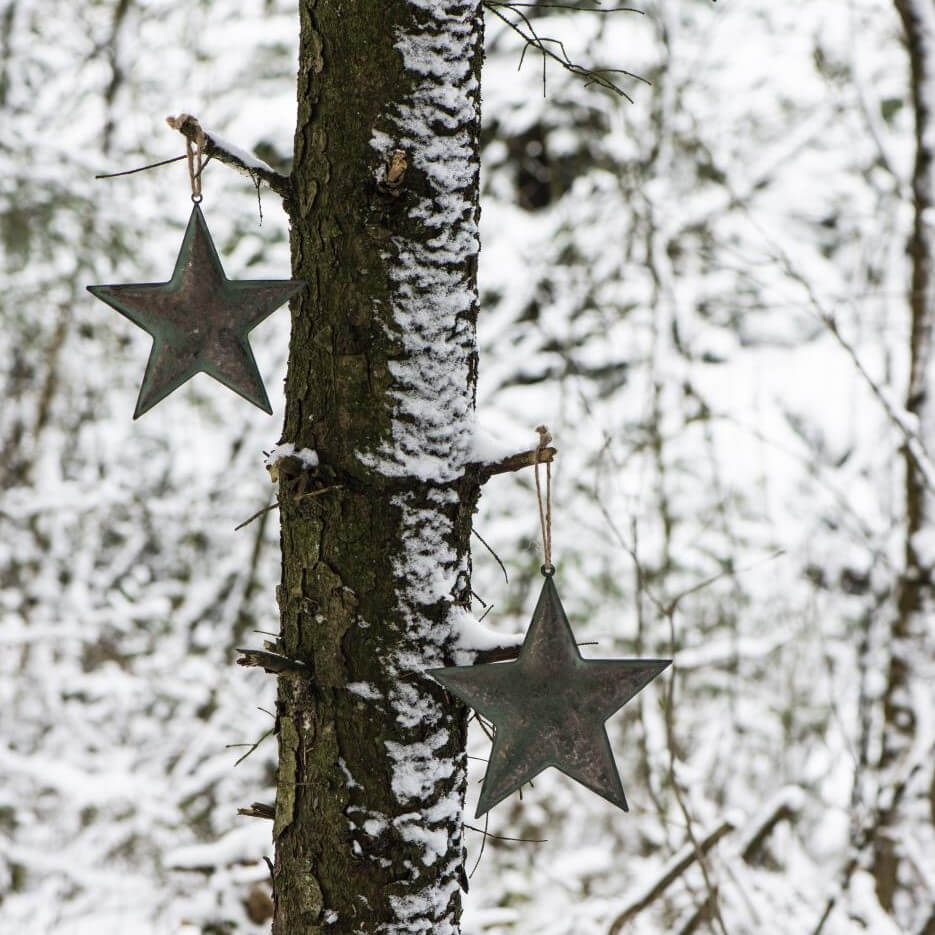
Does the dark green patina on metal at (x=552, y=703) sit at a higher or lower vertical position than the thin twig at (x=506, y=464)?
lower

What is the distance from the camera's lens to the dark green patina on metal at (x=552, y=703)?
122 centimetres

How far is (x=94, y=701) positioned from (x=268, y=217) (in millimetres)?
3188

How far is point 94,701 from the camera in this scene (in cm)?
577

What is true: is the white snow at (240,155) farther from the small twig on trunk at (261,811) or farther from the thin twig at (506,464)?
the small twig on trunk at (261,811)

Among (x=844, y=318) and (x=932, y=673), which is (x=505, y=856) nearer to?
(x=932, y=673)

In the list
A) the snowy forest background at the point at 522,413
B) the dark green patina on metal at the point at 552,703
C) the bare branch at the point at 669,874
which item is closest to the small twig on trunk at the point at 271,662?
the dark green patina on metal at the point at 552,703

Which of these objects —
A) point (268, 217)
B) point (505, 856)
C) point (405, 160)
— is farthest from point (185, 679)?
point (405, 160)

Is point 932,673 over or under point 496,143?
under

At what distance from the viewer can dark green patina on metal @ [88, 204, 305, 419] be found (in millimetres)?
1319

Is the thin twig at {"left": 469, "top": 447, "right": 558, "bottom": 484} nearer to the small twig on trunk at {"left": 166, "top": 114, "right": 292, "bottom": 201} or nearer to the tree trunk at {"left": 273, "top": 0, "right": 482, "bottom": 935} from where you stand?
the tree trunk at {"left": 273, "top": 0, "right": 482, "bottom": 935}

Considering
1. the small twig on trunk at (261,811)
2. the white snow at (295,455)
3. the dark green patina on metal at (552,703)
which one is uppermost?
the white snow at (295,455)

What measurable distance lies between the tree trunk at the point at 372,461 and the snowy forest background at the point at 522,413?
9.15ft

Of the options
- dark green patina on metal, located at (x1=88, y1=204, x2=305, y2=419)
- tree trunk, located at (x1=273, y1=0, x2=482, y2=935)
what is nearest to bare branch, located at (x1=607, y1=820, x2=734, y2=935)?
tree trunk, located at (x1=273, y1=0, x2=482, y2=935)

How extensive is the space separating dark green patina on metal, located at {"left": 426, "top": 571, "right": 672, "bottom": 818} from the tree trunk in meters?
0.11
